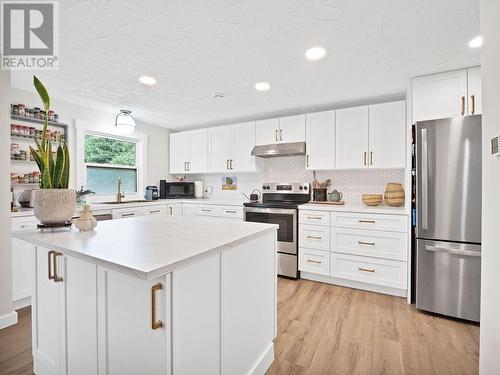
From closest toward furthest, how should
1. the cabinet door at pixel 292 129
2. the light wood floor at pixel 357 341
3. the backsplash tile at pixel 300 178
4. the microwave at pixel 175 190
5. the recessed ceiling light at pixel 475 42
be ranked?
the light wood floor at pixel 357 341
the recessed ceiling light at pixel 475 42
the backsplash tile at pixel 300 178
the cabinet door at pixel 292 129
the microwave at pixel 175 190

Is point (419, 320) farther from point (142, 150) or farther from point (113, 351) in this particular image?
point (142, 150)

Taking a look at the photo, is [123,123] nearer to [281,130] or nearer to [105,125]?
[105,125]

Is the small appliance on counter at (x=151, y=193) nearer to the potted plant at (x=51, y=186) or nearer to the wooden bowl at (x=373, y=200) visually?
the potted plant at (x=51, y=186)

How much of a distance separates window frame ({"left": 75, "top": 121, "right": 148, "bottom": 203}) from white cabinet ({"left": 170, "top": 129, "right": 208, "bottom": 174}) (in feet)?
1.78

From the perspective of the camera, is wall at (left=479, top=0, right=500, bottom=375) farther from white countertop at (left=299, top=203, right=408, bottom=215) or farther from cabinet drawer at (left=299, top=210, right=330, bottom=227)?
cabinet drawer at (left=299, top=210, right=330, bottom=227)

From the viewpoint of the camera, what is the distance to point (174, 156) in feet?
15.3

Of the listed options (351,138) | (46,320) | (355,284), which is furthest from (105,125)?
(355,284)

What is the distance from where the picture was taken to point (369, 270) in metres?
2.76

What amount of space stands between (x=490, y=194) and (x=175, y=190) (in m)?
4.15

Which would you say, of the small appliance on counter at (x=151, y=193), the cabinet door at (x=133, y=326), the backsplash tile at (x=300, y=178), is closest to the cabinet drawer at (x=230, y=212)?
the backsplash tile at (x=300, y=178)

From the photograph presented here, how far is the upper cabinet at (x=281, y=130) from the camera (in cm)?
347

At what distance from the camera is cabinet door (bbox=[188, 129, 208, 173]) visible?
4.31 metres

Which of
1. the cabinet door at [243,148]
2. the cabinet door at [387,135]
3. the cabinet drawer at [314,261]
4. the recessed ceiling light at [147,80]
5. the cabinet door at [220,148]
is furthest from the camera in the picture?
the cabinet door at [220,148]

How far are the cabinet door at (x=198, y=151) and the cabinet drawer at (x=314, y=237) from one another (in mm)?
2077
